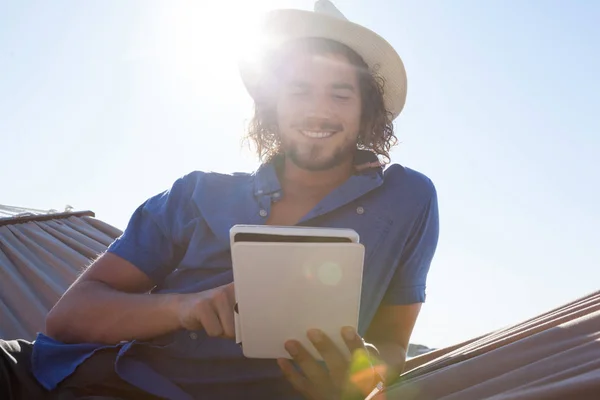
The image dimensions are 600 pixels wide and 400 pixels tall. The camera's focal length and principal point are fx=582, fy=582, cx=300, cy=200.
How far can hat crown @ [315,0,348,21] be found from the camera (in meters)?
2.23

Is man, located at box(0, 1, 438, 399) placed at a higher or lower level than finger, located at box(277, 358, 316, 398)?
higher

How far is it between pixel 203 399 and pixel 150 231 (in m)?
0.59

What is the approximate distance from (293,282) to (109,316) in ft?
2.12

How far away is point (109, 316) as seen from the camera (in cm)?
161

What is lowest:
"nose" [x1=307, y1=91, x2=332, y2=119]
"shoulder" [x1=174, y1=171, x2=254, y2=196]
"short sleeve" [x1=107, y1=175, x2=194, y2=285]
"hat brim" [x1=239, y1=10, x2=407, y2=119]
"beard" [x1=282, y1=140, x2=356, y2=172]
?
"short sleeve" [x1=107, y1=175, x2=194, y2=285]

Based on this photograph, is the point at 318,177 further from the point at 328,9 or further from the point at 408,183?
the point at 328,9

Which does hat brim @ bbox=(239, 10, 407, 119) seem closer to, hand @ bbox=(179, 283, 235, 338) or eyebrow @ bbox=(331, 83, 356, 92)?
eyebrow @ bbox=(331, 83, 356, 92)

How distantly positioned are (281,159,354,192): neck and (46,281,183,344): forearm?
2.36ft

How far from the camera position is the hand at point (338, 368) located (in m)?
1.29

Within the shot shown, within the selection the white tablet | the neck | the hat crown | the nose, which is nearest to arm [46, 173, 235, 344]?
the white tablet

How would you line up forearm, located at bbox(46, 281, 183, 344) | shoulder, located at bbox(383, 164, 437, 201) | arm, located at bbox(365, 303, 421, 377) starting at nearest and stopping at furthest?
forearm, located at bbox(46, 281, 183, 344) → arm, located at bbox(365, 303, 421, 377) → shoulder, located at bbox(383, 164, 437, 201)

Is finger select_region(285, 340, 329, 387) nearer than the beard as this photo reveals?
Yes

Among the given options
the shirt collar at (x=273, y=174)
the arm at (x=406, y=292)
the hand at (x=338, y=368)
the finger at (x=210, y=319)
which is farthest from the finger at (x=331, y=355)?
the shirt collar at (x=273, y=174)

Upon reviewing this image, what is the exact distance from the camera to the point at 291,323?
1313 mm
